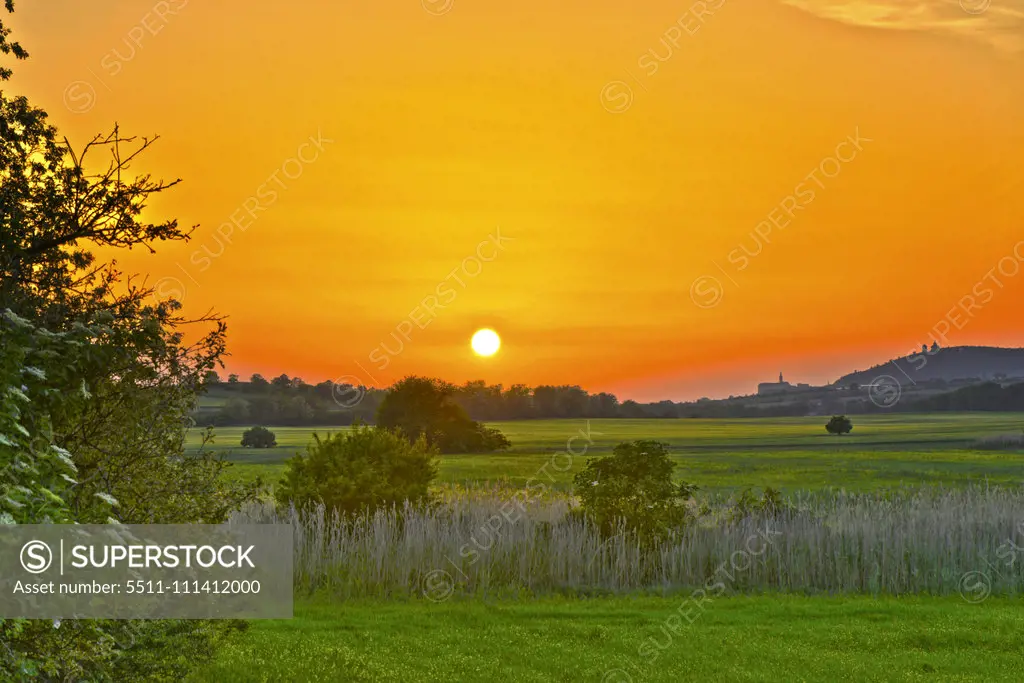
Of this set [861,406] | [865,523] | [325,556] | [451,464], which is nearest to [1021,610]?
[865,523]

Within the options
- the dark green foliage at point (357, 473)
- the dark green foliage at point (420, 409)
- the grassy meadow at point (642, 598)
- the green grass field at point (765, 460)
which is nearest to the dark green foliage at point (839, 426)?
the green grass field at point (765, 460)

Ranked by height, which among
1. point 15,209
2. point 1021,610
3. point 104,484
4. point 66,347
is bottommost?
point 1021,610

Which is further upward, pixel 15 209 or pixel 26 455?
pixel 15 209

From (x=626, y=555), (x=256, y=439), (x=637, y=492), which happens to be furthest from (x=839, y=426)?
(x=626, y=555)

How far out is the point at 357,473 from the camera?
70.1 ft

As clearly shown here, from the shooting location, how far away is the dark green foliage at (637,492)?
66.2ft

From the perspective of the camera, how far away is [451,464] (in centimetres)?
4197

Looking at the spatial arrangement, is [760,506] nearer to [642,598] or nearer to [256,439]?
→ [642,598]

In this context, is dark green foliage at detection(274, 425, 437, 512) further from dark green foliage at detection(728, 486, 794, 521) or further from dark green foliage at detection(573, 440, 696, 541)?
dark green foliage at detection(728, 486, 794, 521)

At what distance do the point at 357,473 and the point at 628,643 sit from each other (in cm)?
938

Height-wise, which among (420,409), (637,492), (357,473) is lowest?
(637,492)

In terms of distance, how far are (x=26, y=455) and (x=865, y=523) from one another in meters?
17.2

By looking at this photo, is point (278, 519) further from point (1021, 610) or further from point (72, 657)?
point (1021, 610)

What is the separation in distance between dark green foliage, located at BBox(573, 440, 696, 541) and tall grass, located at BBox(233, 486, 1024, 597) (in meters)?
0.36
